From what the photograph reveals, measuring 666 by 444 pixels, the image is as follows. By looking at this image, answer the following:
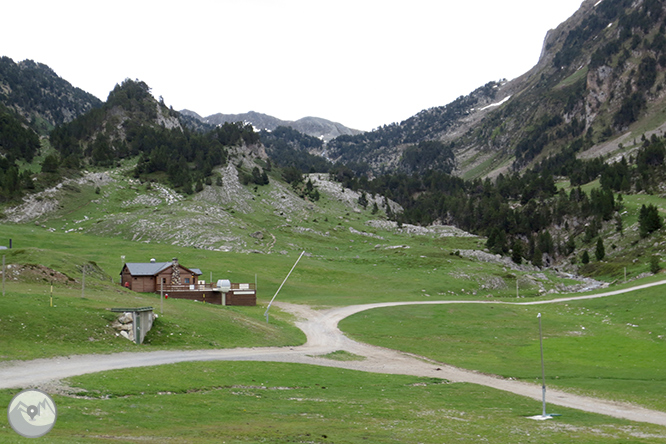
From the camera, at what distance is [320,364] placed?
133ft

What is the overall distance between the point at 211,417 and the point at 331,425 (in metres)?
5.58

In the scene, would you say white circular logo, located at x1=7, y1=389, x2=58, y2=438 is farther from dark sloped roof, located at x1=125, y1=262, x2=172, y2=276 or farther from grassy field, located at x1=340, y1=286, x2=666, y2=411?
dark sloped roof, located at x1=125, y1=262, x2=172, y2=276

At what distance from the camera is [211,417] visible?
2108 cm

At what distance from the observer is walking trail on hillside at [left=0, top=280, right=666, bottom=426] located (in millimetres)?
26141

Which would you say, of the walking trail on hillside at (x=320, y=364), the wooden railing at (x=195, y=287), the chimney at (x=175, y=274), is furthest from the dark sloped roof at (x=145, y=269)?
the walking trail on hillside at (x=320, y=364)

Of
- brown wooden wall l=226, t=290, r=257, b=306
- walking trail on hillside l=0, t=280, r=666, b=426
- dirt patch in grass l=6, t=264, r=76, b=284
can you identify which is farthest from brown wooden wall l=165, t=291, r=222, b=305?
dirt patch in grass l=6, t=264, r=76, b=284

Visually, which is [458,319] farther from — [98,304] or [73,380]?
[73,380]

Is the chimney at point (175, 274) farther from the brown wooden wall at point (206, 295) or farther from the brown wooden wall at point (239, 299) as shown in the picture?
the brown wooden wall at point (239, 299)

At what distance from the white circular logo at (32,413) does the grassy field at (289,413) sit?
4761 millimetres

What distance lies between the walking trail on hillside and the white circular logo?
16.2 m

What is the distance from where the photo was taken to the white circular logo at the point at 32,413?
947 cm

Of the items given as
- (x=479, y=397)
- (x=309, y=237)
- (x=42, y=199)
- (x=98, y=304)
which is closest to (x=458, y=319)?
(x=479, y=397)

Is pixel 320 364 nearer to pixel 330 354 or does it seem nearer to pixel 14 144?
pixel 330 354

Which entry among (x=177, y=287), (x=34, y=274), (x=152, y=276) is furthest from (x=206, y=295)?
(x=34, y=274)
